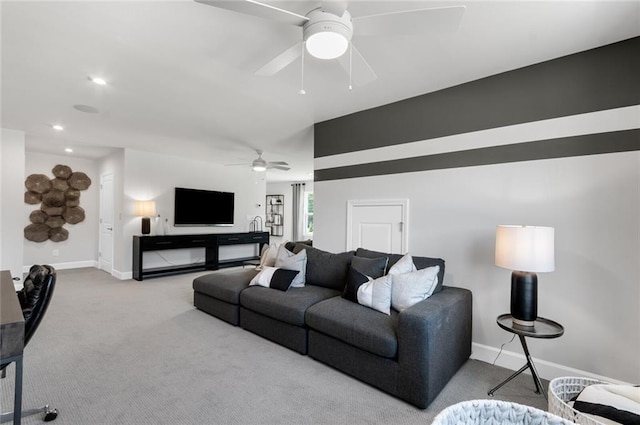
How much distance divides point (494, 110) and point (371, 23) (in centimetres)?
171

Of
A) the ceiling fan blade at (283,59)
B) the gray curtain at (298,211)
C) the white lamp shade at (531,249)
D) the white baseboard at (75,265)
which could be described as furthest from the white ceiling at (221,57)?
the gray curtain at (298,211)

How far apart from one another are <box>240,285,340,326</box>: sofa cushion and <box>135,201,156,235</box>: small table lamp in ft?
11.6

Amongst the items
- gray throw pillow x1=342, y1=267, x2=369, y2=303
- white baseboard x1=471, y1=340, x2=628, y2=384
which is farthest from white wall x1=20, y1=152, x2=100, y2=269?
white baseboard x1=471, y1=340, x2=628, y2=384

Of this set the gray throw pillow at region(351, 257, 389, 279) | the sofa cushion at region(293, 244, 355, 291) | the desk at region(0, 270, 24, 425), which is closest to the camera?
the desk at region(0, 270, 24, 425)

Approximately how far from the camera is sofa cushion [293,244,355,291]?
10.5 ft

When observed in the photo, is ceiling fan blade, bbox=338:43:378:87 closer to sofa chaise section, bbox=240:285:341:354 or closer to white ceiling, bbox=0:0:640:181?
white ceiling, bbox=0:0:640:181

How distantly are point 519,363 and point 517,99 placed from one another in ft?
7.50

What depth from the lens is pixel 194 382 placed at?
2.20 m

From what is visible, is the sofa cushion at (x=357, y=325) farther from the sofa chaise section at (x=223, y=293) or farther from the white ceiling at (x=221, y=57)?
the white ceiling at (x=221, y=57)

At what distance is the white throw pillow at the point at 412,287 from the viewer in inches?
94.7

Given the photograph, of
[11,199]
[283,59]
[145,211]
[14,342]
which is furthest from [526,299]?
[11,199]

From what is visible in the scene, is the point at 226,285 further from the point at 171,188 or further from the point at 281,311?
the point at 171,188

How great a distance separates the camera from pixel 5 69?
8.74ft

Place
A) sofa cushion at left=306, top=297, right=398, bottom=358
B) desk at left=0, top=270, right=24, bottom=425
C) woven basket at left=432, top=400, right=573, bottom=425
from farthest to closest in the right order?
sofa cushion at left=306, top=297, right=398, bottom=358 < desk at left=0, top=270, right=24, bottom=425 < woven basket at left=432, top=400, right=573, bottom=425
